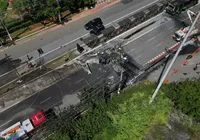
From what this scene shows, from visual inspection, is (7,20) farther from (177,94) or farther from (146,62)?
(177,94)

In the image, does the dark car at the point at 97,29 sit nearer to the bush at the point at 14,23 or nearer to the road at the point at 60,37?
the road at the point at 60,37

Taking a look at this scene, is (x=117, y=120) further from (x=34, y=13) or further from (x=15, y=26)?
(x=15, y=26)

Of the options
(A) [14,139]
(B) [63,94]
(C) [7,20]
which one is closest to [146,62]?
(B) [63,94]

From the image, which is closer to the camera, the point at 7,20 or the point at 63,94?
the point at 63,94

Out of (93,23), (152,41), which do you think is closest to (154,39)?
(152,41)

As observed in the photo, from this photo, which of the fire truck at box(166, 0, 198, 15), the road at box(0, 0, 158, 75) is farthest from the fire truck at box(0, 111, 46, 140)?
the fire truck at box(166, 0, 198, 15)

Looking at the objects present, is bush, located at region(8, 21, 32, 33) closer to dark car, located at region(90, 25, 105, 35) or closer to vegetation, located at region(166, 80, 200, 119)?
dark car, located at region(90, 25, 105, 35)
